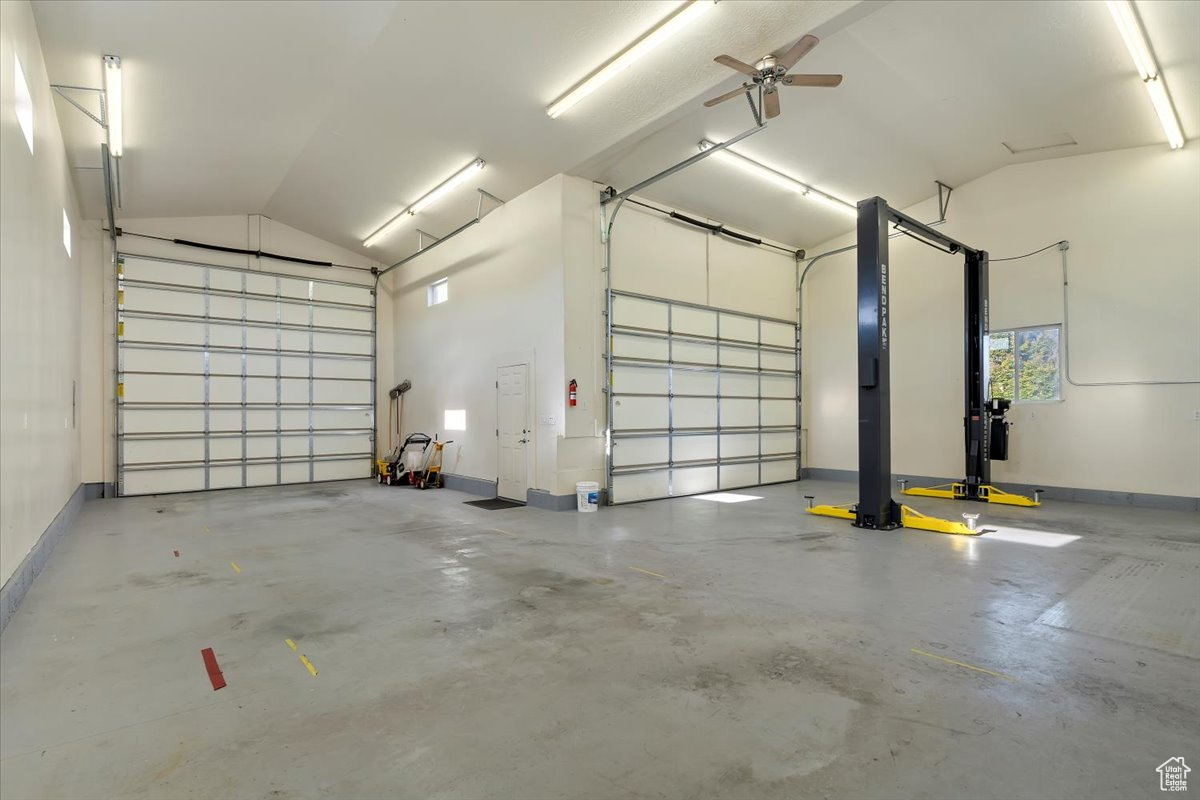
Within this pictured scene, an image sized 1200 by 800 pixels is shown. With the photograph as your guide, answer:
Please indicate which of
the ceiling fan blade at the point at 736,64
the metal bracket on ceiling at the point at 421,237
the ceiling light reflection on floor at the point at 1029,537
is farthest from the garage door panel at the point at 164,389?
the ceiling light reflection on floor at the point at 1029,537

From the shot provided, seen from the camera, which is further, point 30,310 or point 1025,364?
point 1025,364

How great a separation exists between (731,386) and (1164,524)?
6.13 meters

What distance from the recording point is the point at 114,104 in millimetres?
6082

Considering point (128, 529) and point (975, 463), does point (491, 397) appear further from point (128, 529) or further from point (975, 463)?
point (975, 463)

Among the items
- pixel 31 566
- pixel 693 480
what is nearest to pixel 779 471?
pixel 693 480

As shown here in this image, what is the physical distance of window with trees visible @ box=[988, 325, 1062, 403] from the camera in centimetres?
898

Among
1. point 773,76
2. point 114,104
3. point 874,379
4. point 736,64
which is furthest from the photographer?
point 874,379

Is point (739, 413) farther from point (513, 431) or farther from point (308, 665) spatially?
point (308, 665)

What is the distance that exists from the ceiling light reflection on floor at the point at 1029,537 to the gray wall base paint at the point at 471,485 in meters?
6.95

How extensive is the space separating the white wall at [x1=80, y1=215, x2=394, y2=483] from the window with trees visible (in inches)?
500

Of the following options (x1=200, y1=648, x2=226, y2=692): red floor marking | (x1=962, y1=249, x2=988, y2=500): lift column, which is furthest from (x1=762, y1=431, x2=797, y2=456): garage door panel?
(x1=200, y1=648, x2=226, y2=692): red floor marking

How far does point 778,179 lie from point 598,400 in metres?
4.50

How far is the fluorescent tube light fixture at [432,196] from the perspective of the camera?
26.8 feet

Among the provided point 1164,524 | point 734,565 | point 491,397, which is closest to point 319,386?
point 491,397
